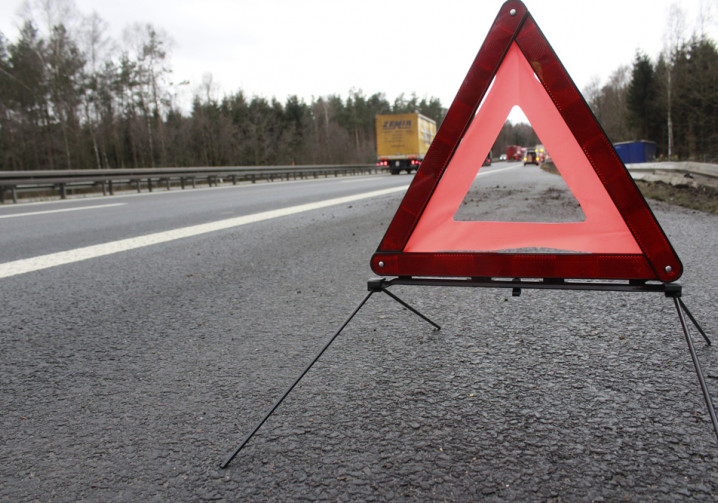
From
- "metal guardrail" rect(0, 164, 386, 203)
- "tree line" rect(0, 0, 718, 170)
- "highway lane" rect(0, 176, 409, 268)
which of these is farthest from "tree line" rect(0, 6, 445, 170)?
"highway lane" rect(0, 176, 409, 268)

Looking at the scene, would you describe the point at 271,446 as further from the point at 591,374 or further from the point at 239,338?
the point at 591,374

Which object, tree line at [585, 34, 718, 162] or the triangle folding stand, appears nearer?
the triangle folding stand

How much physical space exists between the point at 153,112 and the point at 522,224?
52117 millimetres

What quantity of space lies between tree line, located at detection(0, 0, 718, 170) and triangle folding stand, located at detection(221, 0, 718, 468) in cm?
2509

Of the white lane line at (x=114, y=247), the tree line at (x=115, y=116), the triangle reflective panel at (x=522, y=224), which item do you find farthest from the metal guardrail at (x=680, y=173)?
the tree line at (x=115, y=116)

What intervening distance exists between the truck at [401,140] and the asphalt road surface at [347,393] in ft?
104

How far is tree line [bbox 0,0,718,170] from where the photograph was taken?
1441 inches

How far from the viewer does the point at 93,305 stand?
3.33 meters

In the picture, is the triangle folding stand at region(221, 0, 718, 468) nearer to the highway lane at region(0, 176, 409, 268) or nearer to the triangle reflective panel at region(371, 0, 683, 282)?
the triangle reflective panel at region(371, 0, 683, 282)

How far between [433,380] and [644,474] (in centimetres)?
83

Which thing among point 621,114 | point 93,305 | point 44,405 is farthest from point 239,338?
point 621,114

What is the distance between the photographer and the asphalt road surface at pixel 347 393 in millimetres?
1449

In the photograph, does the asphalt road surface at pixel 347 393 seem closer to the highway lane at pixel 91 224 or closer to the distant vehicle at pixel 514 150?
the distant vehicle at pixel 514 150

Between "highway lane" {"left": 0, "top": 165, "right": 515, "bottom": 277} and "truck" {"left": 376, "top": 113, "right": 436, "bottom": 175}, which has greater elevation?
"truck" {"left": 376, "top": 113, "right": 436, "bottom": 175}
